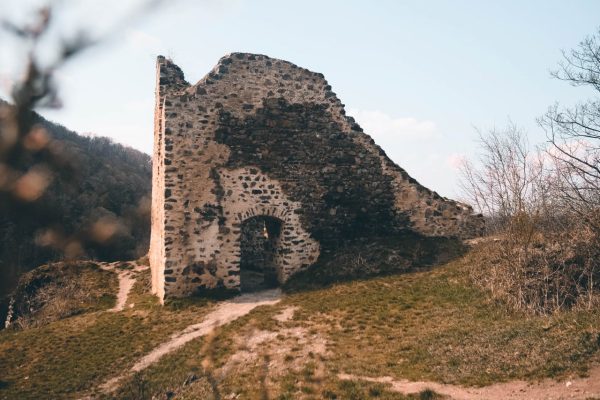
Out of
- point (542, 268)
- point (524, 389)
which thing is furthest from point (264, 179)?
point (524, 389)

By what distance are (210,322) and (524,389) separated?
22.1 ft

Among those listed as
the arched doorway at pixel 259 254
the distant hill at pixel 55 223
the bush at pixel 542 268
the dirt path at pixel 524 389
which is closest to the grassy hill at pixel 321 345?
the dirt path at pixel 524 389

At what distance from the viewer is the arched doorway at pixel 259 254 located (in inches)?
537

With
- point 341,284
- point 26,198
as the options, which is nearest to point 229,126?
point 341,284

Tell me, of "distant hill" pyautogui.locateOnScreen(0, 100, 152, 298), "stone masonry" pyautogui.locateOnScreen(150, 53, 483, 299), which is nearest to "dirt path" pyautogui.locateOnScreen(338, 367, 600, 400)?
"distant hill" pyautogui.locateOnScreen(0, 100, 152, 298)

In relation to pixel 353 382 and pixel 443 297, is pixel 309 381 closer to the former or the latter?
pixel 353 382

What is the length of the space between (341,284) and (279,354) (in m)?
4.09

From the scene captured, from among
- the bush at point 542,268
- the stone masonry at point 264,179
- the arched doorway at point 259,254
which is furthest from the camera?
the arched doorway at point 259,254

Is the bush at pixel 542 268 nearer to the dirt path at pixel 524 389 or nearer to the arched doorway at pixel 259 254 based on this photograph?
the dirt path at pixel 524 389

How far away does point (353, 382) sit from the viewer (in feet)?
20.7

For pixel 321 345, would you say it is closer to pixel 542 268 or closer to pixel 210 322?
pixel 210 322

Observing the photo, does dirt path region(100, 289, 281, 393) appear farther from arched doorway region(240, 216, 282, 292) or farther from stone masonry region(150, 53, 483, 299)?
arched doorway region(240, 216, 282, 292)

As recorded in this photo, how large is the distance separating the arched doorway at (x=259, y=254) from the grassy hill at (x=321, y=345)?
221 cm

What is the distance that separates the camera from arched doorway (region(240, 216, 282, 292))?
44.7 feet
